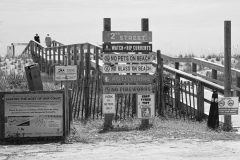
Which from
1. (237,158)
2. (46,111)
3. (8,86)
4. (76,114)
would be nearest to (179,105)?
(76,114)

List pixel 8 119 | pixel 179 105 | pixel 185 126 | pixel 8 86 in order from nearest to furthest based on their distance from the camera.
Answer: pixel 8 119 → pixel 185 126 → pixel 179 105 → pixel 8 86

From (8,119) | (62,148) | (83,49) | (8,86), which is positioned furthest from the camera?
(83,49)

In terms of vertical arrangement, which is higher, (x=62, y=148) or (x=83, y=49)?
(x=83, y=49)

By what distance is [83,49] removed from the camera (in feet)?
75.8

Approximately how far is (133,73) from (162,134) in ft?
7.34

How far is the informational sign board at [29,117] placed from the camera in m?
11.7

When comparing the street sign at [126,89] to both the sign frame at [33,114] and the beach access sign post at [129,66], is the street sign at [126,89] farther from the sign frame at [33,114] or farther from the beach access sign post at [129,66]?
the sign frame at [33,114]

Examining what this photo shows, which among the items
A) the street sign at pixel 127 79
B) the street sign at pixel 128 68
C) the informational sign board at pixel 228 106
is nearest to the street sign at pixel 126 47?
the street sign at pixel 128 68

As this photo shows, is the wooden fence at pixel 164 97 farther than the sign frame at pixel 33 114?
Yes

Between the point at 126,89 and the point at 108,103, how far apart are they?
1.96 feet

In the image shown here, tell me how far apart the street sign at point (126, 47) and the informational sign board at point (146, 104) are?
113cm

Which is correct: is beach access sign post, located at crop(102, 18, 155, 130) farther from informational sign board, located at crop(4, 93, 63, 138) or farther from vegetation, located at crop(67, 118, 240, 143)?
informational sign board, located at crop(4, 93, 63, 138)

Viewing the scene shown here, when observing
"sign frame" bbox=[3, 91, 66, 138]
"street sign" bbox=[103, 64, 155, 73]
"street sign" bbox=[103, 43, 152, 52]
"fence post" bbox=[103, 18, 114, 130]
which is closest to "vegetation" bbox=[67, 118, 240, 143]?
"fence post" bbox=[103, 18, 114, 130]

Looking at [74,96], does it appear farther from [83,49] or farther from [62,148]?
[83,49]
